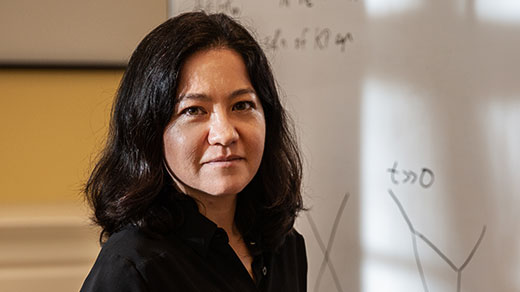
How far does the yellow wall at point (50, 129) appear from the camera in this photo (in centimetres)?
149

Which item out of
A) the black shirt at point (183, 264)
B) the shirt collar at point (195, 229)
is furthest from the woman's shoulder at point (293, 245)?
the shirt collar at point (195, 229)

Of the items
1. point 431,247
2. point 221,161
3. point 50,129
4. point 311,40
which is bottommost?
point 431,247

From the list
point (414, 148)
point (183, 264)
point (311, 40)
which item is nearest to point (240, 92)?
point (183, 264)

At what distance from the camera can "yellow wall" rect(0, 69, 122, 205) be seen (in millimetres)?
1489

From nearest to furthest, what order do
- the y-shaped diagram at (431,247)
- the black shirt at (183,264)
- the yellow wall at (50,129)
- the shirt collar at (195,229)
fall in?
the black shirt at (183,264), the shirt collar at (195,229), the yellow wall at (50,129), the y-shaped diagram at (431,247)

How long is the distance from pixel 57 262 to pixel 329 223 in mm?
618

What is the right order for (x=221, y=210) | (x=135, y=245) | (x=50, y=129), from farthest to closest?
(x=50, y=129), (x=221, y=210), (x=135, y=245)

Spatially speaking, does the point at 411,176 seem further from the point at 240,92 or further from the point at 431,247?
the point at 240,92

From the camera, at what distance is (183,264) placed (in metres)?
0.96

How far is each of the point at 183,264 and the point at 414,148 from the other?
31.6 inches

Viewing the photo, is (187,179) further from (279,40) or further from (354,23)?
(354,23)

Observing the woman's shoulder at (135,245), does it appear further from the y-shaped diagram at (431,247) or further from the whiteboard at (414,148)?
the y-shaped diagram at (431,247)

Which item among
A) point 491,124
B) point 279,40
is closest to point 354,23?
point 279,40

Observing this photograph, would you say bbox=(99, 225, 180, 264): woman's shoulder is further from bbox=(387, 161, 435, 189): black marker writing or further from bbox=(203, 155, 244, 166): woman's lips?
bbox=(387, 161, 435, 189): black marker writing
